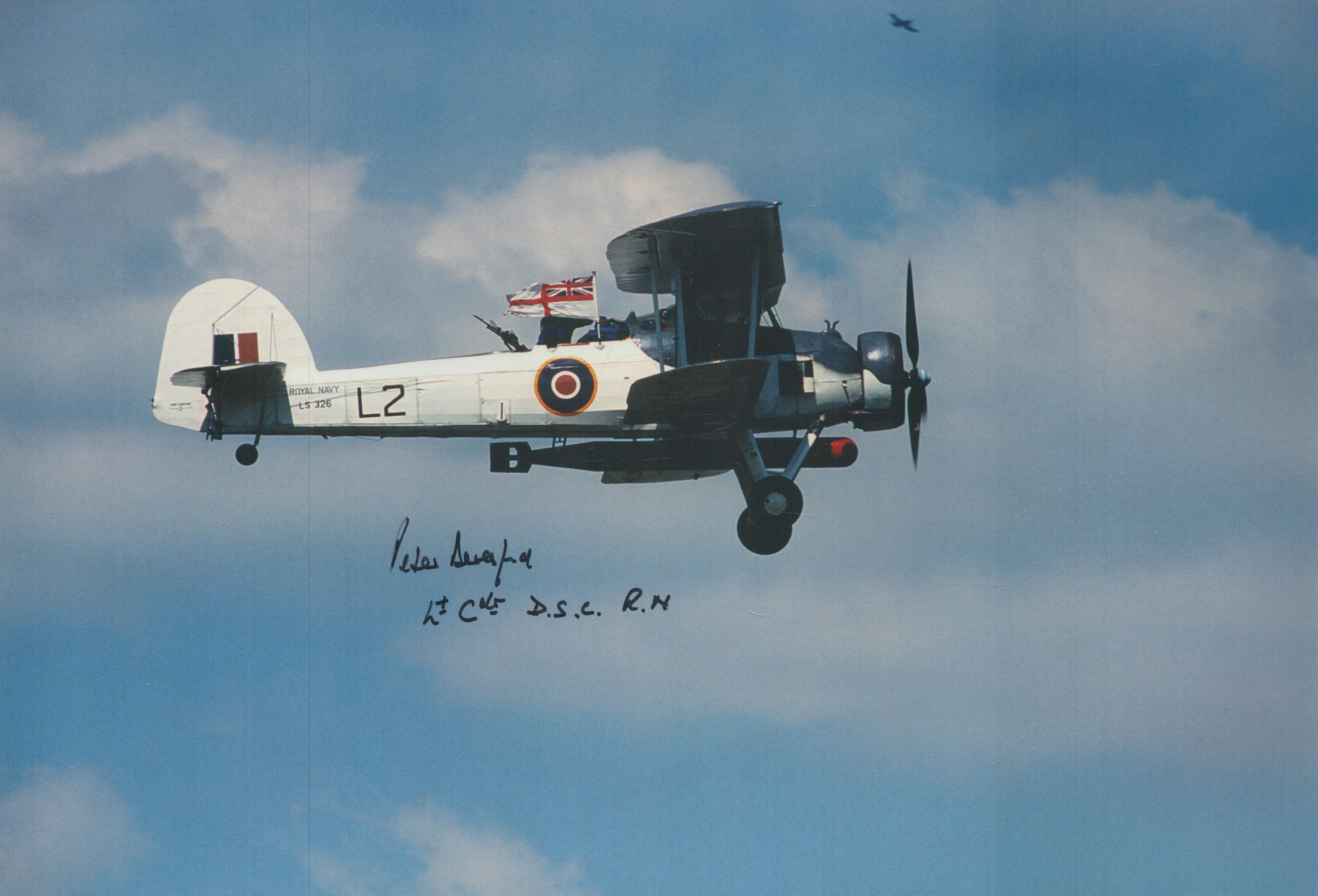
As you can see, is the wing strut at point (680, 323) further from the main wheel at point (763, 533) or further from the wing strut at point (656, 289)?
the main wheel at point (763, 533)

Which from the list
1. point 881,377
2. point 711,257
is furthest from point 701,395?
point 881,377

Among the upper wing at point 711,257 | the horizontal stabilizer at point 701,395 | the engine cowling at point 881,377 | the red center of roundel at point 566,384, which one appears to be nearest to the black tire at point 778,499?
the horizontal stabilizer at point 701,395

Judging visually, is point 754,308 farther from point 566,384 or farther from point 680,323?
point 566,384

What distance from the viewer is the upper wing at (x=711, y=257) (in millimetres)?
20500

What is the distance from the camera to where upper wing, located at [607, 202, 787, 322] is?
67.3ft

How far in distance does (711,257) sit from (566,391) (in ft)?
9.85

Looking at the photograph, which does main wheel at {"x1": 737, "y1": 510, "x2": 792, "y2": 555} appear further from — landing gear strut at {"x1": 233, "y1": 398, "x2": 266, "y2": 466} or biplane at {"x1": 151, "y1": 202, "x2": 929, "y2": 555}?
landing gear strut at {"x1": 233, "y1": 398, "x2": 266, "y2": 466}

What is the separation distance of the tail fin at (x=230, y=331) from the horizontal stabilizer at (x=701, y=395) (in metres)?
5.15

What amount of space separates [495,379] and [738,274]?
409 centimetres

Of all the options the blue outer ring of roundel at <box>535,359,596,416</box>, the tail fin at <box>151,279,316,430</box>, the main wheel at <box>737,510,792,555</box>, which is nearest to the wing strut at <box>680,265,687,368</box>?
the blue outer ring of roundel at <box>535,359,596,416</box>

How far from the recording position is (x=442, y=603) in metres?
21.6

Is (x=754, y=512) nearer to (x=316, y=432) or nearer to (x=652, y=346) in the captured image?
(x=652, y=346)

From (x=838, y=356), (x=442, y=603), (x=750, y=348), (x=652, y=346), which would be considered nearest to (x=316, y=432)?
(x=442, y=603)

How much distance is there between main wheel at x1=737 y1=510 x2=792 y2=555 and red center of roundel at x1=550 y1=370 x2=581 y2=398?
10.6 ft
